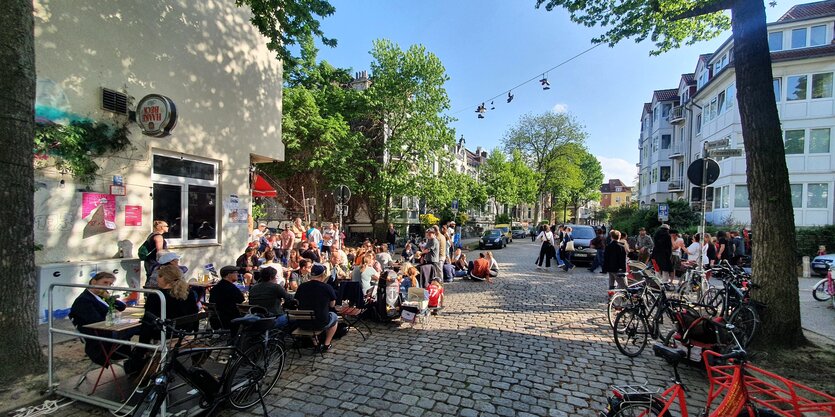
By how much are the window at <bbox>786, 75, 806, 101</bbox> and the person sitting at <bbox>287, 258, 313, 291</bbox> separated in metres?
27.1

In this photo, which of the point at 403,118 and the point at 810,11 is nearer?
the point at 810,11

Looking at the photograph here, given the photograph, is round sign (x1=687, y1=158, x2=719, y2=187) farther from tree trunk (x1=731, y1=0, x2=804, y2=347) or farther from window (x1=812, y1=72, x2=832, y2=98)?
window (x1=812, y1=72, x2=832, y2=98)

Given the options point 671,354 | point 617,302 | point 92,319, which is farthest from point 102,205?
point 617,302

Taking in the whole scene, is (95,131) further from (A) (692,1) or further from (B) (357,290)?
(A) (692,1)

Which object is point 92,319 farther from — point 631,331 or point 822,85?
point 822,85

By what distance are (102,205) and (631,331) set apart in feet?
30.3

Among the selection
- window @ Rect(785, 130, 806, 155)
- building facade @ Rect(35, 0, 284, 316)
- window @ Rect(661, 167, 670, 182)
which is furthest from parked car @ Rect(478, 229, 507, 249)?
window @ Rect(661, 167, 670, 182)

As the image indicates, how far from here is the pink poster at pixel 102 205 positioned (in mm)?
6688

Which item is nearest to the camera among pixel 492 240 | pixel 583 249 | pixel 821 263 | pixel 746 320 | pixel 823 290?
pixel 746 320

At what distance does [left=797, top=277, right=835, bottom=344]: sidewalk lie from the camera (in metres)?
6.65

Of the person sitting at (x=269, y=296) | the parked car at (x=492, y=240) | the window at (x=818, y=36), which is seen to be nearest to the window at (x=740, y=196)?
the window at (x=818, y=36)

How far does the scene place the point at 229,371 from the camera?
3676 mm

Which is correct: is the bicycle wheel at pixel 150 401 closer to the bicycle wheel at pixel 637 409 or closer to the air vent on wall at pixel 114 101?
the bicycle wheel at pixel 637 409

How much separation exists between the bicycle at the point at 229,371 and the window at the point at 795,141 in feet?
91.2
